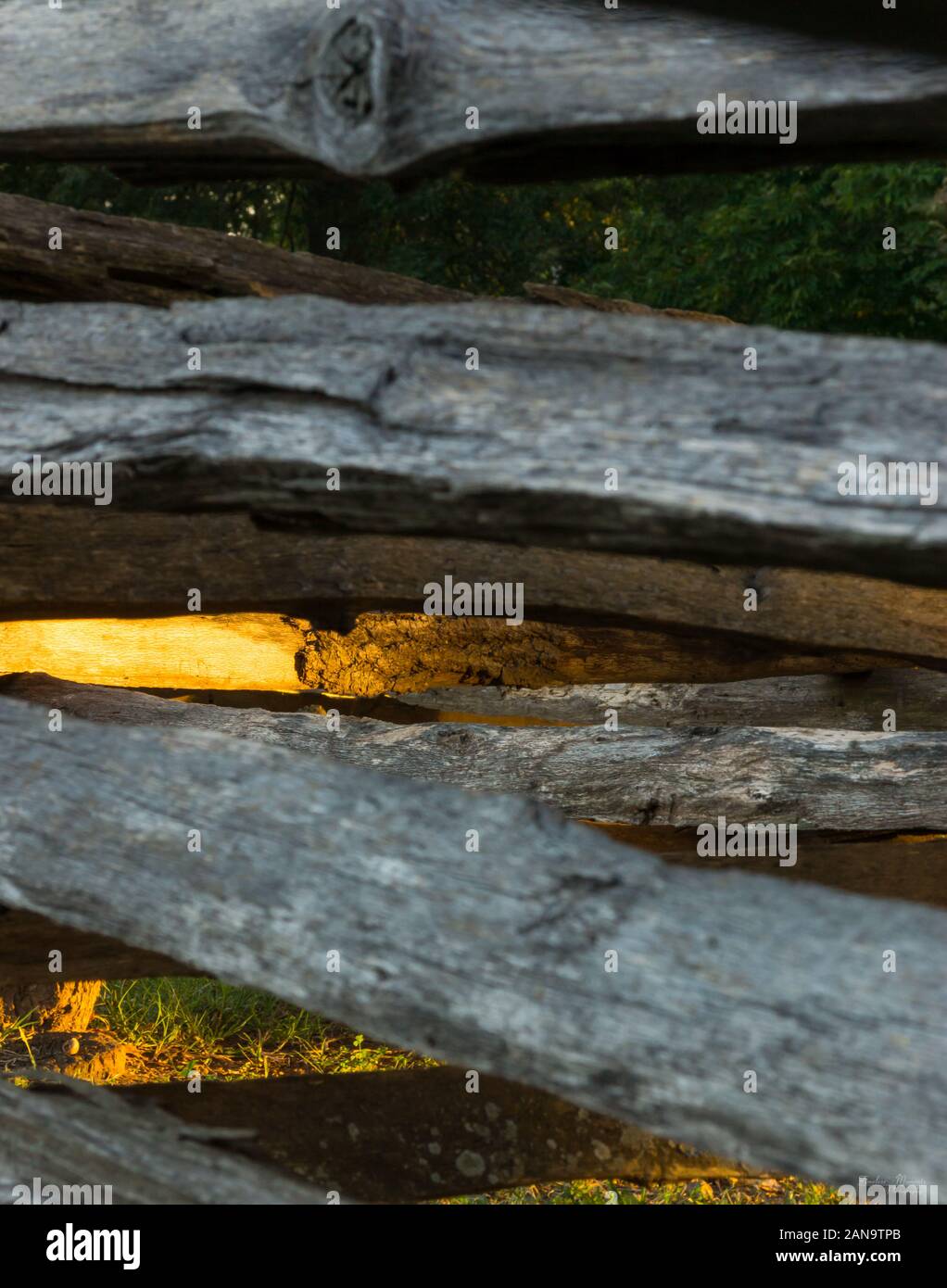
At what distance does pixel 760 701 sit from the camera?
3.93 metres

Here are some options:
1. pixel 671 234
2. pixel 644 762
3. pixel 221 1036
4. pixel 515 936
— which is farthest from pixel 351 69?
pixel 671 234

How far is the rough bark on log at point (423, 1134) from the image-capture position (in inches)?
111

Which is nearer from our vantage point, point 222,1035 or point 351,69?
point 351,69

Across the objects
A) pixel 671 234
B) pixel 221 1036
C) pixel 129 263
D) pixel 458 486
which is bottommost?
pixel 221 1036

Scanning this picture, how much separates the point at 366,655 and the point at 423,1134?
1.32 metres

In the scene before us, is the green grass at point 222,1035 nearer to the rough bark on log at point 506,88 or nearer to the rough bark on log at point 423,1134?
the rough bark on log at point 423,1134

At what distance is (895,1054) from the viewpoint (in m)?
1.57

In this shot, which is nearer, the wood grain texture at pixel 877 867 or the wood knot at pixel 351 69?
the wood knot at pixel 351 69

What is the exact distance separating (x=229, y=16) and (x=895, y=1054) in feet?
5.91

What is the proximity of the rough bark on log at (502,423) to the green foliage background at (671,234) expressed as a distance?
7084mm

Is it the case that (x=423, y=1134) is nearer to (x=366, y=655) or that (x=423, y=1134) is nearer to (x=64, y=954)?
(x=64, y=954)

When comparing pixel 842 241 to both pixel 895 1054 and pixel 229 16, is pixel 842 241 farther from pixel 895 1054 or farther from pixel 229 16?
pixel 895 1054

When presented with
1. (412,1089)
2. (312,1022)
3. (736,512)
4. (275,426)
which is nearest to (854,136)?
(736,512)

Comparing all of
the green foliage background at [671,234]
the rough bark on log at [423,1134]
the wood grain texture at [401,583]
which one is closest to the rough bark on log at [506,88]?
the wood grain texture at [401,583]
